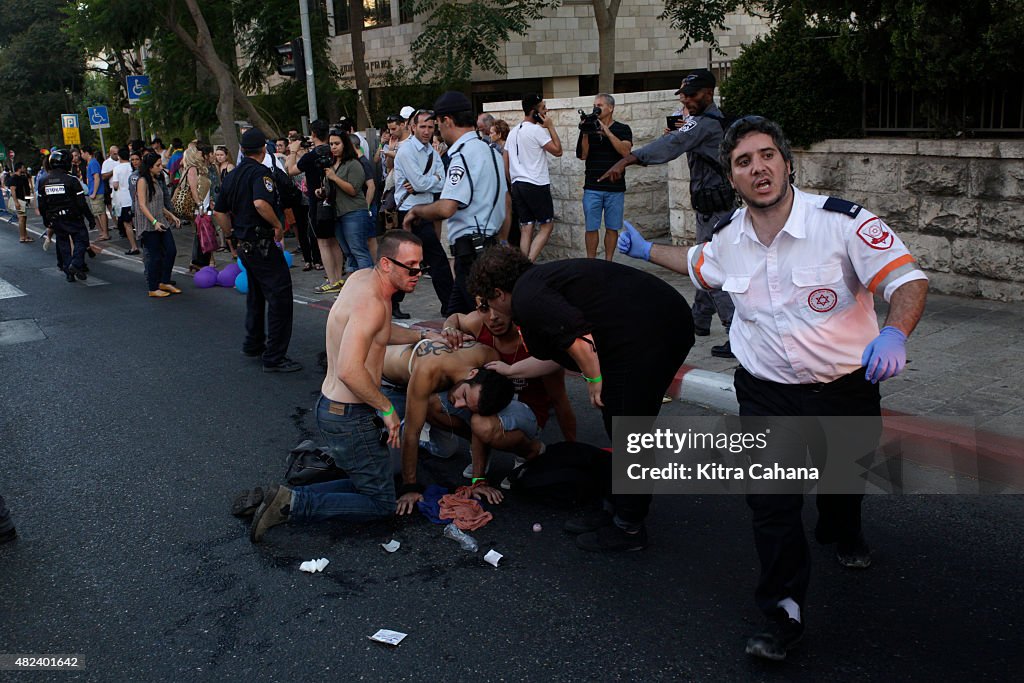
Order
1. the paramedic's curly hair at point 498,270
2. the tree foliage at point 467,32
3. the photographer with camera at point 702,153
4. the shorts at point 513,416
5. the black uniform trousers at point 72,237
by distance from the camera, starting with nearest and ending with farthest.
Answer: the paramedic's curly hair at point 498,270, the shorts at point 513,416, the photographer with camera at point 702,153, the black uniform trousers at point 72,237, the tree foliage at point 467,32

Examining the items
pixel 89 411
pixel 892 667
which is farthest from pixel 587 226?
pixel 892 667

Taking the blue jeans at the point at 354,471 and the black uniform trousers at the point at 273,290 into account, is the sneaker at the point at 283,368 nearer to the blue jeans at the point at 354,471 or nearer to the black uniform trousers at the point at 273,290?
the black uniform trousers at the point at 273,290

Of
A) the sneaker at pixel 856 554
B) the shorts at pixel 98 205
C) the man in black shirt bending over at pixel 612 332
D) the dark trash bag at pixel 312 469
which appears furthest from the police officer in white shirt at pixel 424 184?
the shorts at pixel 98 205

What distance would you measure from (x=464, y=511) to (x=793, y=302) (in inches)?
81.4

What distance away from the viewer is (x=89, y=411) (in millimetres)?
6961

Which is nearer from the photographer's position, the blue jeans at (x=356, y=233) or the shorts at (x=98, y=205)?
the blue jeans at (x=356, y=233)

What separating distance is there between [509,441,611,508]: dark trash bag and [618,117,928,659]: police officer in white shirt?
4.41 ft

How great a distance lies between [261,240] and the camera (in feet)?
25.8

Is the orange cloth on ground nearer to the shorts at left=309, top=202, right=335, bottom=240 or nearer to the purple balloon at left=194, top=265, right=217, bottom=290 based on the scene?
the shorts at left=309, top=202, right=335, bottom=240

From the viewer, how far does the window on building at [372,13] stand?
27078 mm

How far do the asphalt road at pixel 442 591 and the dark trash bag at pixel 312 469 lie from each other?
0.38 m

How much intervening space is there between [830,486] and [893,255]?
109 cm

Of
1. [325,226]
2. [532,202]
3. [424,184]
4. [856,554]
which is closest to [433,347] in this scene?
[856,554]

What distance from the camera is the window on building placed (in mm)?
27078
